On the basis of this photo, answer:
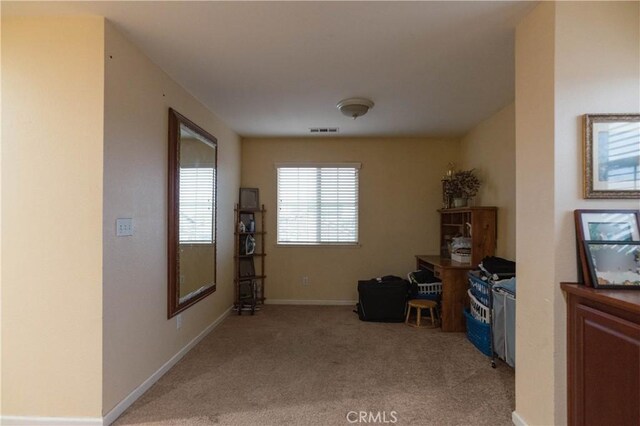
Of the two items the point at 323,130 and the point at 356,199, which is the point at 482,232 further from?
the point at 323,130

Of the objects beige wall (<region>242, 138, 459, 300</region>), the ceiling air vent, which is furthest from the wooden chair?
the ceiling air vent

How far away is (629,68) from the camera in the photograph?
5.48 ft

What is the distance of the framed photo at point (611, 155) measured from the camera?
5.37 feet

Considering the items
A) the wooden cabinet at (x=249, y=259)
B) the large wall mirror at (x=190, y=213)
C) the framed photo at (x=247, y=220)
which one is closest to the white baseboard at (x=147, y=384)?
the large wall mirror at (x=190, y=213)

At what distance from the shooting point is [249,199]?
479cm

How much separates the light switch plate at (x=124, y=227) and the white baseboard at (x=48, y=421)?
1.11 m

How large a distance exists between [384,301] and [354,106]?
7.71 ft

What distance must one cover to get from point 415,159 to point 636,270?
346 centimetres

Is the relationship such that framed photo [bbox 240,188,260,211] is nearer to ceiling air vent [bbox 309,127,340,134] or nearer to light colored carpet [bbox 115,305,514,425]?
ceiling air vent [bbox 309,127,340,134]

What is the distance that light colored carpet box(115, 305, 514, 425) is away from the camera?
213cm

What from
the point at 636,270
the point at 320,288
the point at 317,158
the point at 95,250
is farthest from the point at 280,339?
the point at 636,270

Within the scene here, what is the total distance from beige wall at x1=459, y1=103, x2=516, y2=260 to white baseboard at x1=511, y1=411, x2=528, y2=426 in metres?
1.78

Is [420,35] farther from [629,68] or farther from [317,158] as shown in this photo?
[317,158]

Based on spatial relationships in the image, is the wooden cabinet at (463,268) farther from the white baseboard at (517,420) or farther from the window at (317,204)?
the white baseboard at (517,420)
